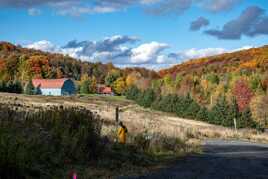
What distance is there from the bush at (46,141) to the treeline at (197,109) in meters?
74.2

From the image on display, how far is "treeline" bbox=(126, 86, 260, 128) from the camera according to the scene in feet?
290

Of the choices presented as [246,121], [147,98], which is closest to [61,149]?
[246,121]

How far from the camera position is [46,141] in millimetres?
13828

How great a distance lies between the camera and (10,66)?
168875mm

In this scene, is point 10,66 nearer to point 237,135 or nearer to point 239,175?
point 237,135

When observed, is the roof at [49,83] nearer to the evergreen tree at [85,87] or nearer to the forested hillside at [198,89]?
the forested hillside at [198,89]

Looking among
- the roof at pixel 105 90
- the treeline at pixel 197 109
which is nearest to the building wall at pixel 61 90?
the roof at pixel 105 90

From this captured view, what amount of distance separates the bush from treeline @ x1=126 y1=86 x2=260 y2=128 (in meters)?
74.2

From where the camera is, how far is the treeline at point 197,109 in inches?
3484

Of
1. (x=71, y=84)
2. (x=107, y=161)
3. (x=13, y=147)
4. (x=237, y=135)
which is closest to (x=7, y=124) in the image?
(x=13, y=147)

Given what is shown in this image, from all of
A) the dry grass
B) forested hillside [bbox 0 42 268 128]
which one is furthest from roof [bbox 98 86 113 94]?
the dry grass

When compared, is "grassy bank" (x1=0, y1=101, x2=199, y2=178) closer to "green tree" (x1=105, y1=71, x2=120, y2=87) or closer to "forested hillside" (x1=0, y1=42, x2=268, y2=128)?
"forested hillside" (x1=0, y1=42, x2=268, y2=128)

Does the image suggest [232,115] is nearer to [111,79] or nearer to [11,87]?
[11,87]

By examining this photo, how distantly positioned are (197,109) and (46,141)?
89781 millimetres
